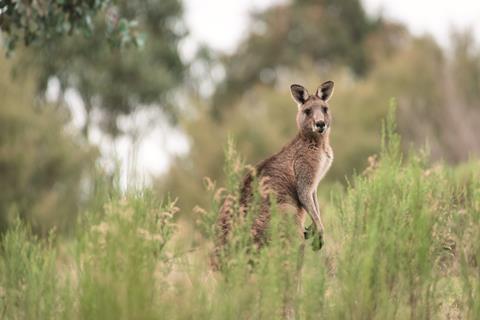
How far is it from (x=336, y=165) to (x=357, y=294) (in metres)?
31.2

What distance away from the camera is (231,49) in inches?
2160

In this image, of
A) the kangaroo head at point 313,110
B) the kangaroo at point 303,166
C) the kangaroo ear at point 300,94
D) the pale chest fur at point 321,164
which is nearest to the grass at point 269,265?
the kangaroo at point 303,166

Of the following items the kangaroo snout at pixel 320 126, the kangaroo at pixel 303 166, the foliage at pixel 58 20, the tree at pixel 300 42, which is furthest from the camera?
the tree at pixel 300 42

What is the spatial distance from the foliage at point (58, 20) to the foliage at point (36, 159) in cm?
1083

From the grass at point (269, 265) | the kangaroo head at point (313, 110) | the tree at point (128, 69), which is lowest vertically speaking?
the grass at point (269, 265)

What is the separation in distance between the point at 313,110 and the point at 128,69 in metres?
32.1

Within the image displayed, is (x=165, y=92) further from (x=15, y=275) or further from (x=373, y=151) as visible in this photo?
(x=15, y=275)

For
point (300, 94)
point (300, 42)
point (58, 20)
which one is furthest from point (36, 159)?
point (300, 42)

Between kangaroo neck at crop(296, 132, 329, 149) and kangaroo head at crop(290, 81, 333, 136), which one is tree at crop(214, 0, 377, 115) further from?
kangaroo neck at crop(296, 132, 329, 149)

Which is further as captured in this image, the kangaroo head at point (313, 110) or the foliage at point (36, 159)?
the foliage at point (36, 159)

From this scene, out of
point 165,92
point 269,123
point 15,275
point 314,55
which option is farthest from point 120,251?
point 314,55

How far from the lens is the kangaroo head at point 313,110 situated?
30.5ft

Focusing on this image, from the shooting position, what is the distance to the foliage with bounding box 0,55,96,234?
22812 mm

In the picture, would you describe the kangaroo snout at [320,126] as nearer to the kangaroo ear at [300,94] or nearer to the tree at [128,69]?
the kangaroo ear at [300,94]
